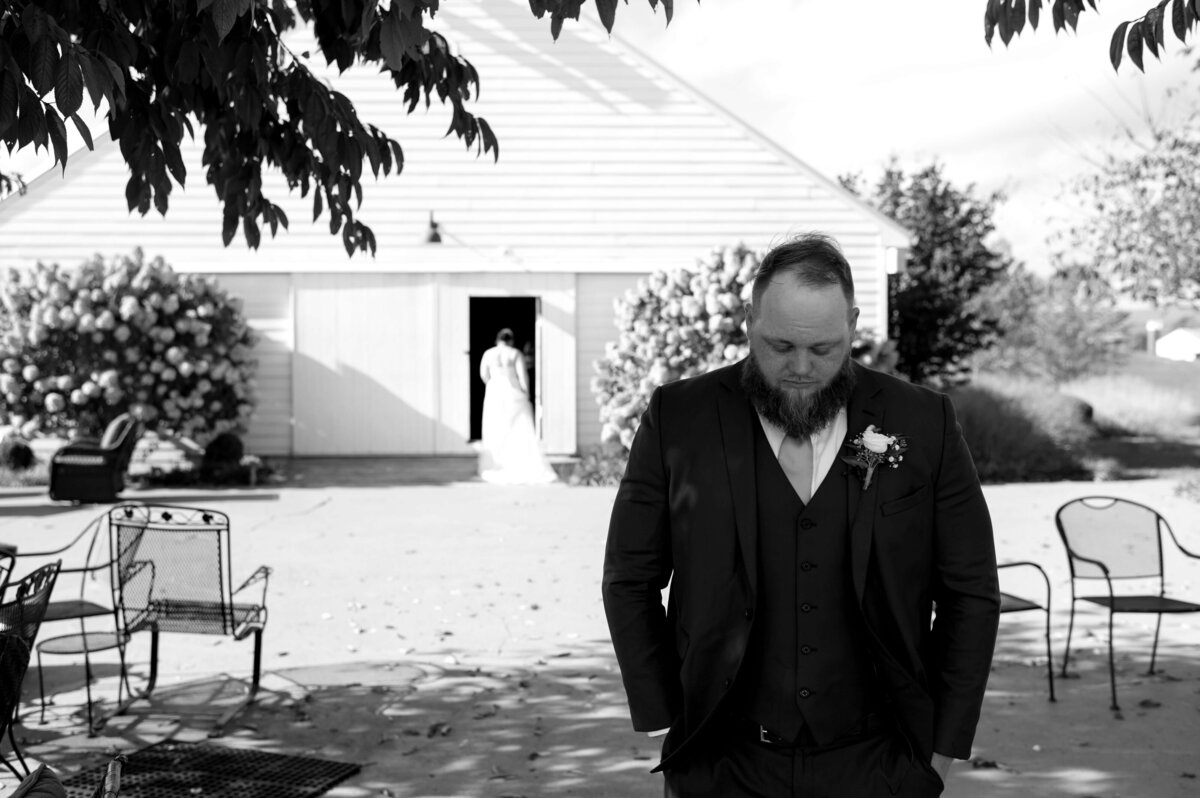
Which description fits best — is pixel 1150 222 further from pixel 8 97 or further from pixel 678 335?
pixel 8 97

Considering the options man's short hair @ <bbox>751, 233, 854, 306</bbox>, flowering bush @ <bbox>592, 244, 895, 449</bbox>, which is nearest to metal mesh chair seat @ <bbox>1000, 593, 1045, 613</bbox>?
man's short hair @ <bbox>751, 233, 854, 306</bbox>

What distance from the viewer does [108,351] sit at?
17156 millimetres

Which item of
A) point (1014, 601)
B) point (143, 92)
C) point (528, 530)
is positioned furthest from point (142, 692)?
point (528, 530)

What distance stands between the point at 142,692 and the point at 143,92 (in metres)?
3.53

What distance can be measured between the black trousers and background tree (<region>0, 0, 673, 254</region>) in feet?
6.51

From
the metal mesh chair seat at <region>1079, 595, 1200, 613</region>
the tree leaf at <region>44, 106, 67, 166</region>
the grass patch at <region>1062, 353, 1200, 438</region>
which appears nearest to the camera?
the tree leaf at <region>44, 106, 67, 166</region>

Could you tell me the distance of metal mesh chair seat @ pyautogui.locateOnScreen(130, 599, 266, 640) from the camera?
663cm

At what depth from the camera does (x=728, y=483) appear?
3148 millimetres

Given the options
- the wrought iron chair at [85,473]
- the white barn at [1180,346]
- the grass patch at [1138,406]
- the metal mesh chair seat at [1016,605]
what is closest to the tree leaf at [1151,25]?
the metal mesh chair seat at [1016,605]

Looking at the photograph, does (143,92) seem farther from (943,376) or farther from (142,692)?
(943,376)

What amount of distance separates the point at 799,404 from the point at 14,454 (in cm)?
1642

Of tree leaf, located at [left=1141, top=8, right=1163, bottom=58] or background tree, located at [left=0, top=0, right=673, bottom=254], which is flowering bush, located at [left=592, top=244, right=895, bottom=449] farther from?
→ tree leaf, located at [left=1141, top=8, right=1163, bottom=58]

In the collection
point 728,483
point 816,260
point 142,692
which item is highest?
point 816,260

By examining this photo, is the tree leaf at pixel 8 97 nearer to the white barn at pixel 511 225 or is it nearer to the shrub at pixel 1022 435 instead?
the shrub at pixel 1022 435
